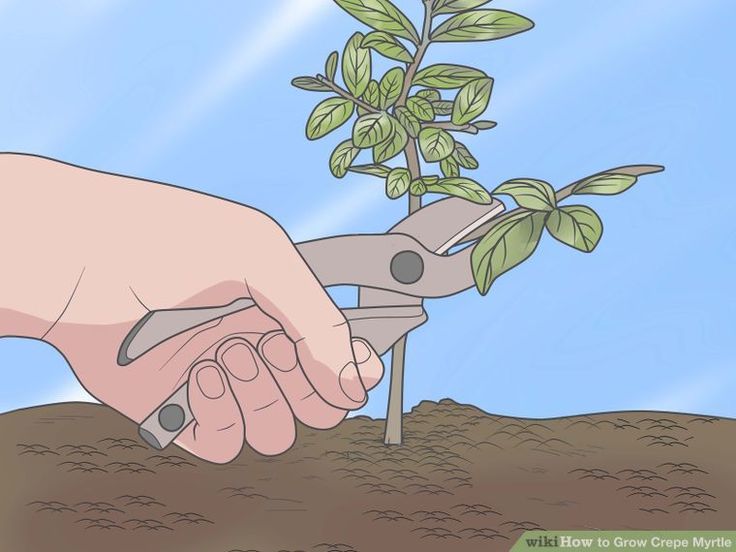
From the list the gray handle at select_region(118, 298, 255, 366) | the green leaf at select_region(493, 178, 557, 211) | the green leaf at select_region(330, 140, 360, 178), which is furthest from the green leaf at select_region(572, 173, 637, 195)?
the gray handle at select_region(118, 298, 255, 366)

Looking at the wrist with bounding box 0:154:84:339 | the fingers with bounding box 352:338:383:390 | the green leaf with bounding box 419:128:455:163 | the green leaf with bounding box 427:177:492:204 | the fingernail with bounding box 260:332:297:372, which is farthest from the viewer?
the green leaf with bounding box 419:128:455:163

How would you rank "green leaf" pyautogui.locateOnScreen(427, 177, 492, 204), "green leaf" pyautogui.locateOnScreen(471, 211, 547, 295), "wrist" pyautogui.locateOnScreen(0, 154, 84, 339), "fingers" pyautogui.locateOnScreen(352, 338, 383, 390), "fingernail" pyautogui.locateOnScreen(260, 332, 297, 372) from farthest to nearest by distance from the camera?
1. "green leaf" pyautogui.locateOnScreen(427, 177, 492, 204)
2. "green leaf" pyautogui.locateOnScreen(471, 211, 547, 295)
3. "fingernail" pyautogui.locateOnScreen(260, 332, 297, 372)
4. "fingers" pyautogui.locateOnScreen(352, 338, 383, 390)
5. "wrist" pyautogui.locateOnScreen(0, 154, 84, 339)

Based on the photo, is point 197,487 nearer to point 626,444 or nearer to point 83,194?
point 83,194

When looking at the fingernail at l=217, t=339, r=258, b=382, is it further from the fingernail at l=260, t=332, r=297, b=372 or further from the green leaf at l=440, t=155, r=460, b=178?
the green leaf at l=440, t=155, r=460, b=178

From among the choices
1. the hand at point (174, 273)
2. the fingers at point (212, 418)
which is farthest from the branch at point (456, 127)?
the fingers at point (212, 418)

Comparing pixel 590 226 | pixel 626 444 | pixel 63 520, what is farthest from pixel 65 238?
pixel 626 444

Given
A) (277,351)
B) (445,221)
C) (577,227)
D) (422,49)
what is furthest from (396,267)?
(422,49)

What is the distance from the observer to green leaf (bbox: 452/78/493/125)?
3680mm

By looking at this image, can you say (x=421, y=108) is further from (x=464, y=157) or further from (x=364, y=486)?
(x=364, y=486)

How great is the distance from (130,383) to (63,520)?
43cm

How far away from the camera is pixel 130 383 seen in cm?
326

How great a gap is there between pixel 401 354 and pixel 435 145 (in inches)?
26.9

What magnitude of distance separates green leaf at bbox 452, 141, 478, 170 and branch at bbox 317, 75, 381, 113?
11.4 inches

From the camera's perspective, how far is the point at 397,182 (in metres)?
3.67
